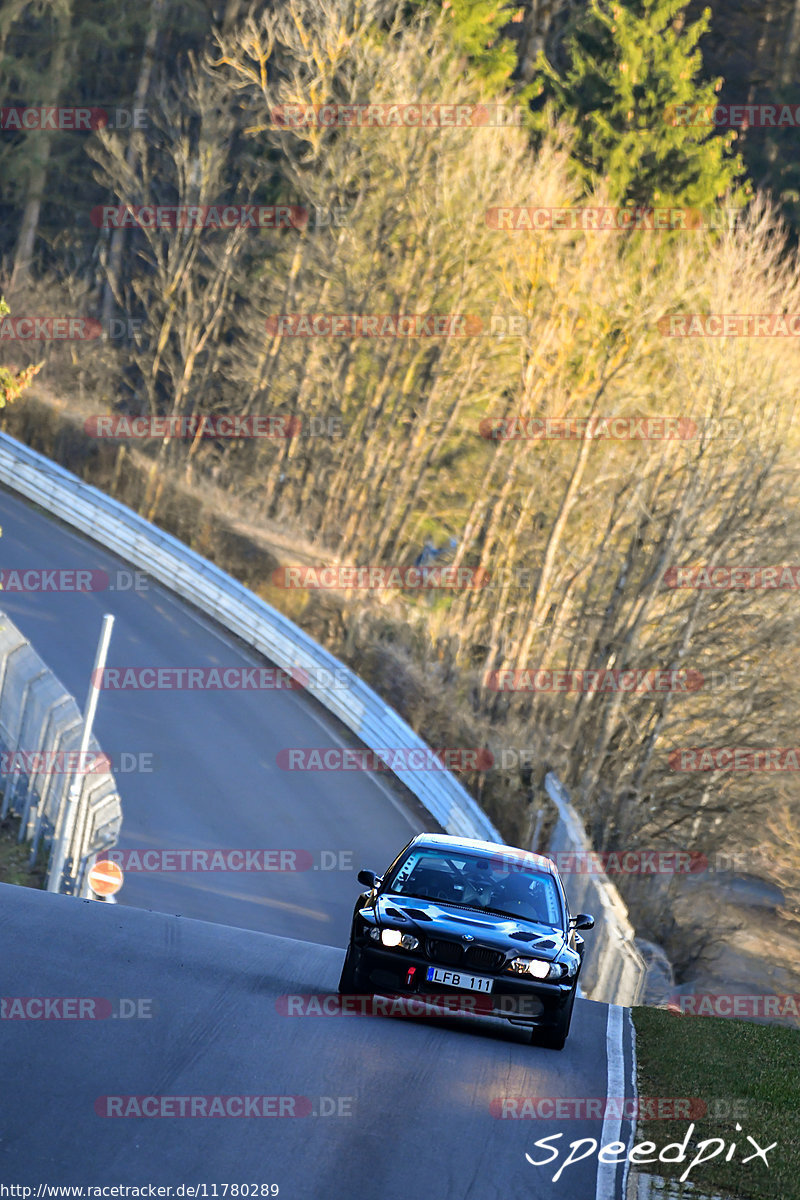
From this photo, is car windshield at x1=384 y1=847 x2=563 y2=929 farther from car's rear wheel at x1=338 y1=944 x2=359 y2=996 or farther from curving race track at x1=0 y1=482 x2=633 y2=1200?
curving race track at x1=0 y1=482 x2=633 y2=1200

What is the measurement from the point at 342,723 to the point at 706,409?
13.3 metres

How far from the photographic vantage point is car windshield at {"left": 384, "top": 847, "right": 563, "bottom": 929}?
36.1 ft

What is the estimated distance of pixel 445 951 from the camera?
33.7 ft

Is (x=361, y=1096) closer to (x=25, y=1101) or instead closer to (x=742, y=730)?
(x=25, y=1101)

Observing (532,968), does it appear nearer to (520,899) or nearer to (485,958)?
(485,958)

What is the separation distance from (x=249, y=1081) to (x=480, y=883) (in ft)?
10.5

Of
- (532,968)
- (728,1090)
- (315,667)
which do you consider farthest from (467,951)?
(315,667)

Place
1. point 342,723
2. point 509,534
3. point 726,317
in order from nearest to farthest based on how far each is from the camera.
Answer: point 342,723
point 726,317
point 509,534

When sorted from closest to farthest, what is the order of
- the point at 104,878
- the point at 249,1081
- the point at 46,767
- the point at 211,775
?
the point at 249,1081 < the point at 104,878 < the point at 46,767 < the point at 211,775

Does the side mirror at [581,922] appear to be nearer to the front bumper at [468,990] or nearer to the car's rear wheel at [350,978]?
the front bumper at [468,990]

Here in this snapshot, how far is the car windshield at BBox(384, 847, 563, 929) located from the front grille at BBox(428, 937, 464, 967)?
2.08ft

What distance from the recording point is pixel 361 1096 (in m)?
8.70

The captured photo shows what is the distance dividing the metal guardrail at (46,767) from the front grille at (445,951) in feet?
24.9

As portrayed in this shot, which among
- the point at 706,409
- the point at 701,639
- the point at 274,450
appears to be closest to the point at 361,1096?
the point at 701,639
